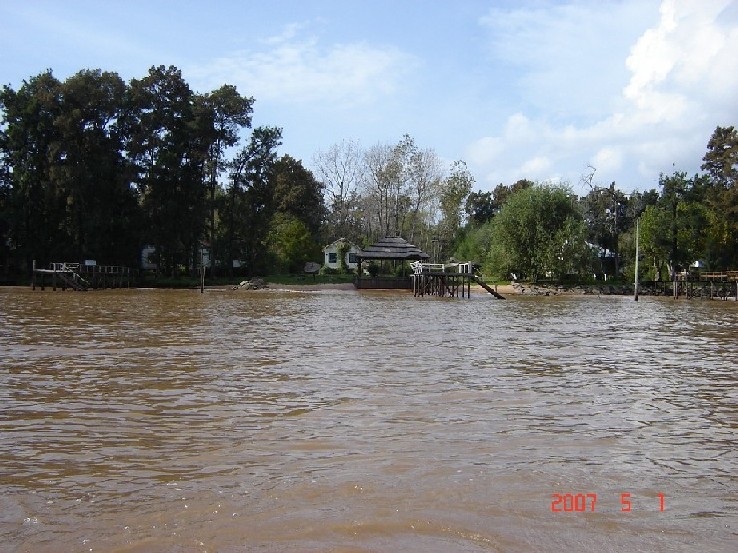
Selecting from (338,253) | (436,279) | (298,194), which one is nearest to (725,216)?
(436,279)

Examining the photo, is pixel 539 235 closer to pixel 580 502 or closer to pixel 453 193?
pixel 453 193

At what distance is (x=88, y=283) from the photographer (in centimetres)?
5481

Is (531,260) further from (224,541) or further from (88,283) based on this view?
(224,541)

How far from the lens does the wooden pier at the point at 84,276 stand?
52.3 meters

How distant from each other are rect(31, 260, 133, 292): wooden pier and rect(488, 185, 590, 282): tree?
3332 cm

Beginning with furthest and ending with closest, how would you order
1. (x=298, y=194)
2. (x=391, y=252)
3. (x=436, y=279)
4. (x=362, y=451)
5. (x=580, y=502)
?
(x=298, y=194) < (x=391, y=252) < (x=436, y=279) < (x=362, y=451) < (x=580, y=502)

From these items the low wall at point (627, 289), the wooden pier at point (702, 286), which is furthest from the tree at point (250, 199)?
the wooden pier at point (702, 286)

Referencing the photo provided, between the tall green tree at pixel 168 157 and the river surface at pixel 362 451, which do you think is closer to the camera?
the river surface at pixel 362 451

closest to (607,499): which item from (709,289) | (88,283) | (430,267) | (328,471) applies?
(328,471)

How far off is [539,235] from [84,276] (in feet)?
127

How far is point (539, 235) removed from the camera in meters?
60.2

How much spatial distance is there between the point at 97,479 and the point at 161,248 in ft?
196

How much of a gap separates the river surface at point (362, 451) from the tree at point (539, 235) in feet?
150

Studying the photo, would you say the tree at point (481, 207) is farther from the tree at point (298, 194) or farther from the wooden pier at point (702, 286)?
the wooden pier at point (702, 286)
